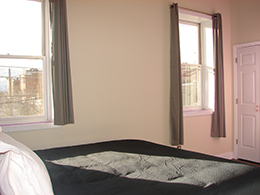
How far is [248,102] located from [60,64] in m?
3.45

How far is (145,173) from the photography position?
168 centimetres

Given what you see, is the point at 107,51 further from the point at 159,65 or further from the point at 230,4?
the point at 230,4

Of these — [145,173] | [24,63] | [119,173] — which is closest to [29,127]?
[24,63]

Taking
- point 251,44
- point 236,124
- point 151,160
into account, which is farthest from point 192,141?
point 151,160

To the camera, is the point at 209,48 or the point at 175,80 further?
the point at 209,48

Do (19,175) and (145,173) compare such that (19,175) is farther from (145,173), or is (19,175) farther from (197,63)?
(197,63)

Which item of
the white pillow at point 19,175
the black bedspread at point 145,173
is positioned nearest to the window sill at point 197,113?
the black bedspread at point 145,173

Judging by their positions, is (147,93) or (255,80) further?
(255,80)

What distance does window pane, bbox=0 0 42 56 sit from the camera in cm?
278

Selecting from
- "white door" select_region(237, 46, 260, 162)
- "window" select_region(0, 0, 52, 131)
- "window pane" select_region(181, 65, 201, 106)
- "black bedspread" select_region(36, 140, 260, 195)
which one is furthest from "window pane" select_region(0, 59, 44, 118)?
"white door" select_region(237, 46, 260, 162)

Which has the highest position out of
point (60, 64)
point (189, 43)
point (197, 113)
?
point (189, 43)

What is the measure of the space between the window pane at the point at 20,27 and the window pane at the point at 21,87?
0.47ft

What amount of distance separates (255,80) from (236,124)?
931 mm

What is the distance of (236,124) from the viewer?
465cm
